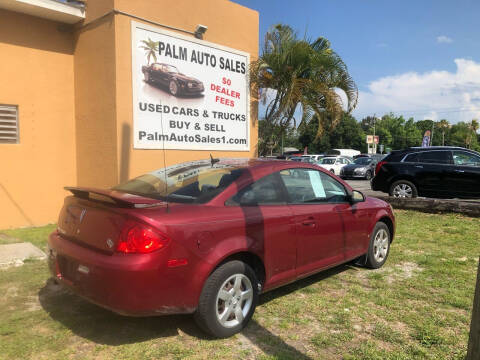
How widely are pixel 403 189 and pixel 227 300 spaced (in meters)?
8.31

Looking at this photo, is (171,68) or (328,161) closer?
(171,68)

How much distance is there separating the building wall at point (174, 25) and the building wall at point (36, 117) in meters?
1.61

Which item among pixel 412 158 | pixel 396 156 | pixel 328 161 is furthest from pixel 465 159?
pixel 328 161

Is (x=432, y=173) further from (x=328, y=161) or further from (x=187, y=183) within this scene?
(x=328, y=161)

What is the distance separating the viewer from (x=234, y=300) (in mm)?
3209

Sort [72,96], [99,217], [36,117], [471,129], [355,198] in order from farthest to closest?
[471,129] → [72,96] → [36,117] → [355,198] → [99,217]

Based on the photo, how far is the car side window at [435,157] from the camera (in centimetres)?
974

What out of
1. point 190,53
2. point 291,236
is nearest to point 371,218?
point 291,236

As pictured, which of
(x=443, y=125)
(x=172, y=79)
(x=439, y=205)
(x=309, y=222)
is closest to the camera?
(x=309, y=222)

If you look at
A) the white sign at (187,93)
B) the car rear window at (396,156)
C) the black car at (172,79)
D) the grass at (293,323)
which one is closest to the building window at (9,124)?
the white sign at (187,93)

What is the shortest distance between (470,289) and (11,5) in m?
8.36

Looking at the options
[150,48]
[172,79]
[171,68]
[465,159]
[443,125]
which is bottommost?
[465,159]

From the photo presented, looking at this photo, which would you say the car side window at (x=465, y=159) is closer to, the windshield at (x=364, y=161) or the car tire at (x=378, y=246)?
the car tire at (x=378, y=246)

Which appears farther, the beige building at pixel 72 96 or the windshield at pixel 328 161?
the windshield at pixel 328 161
